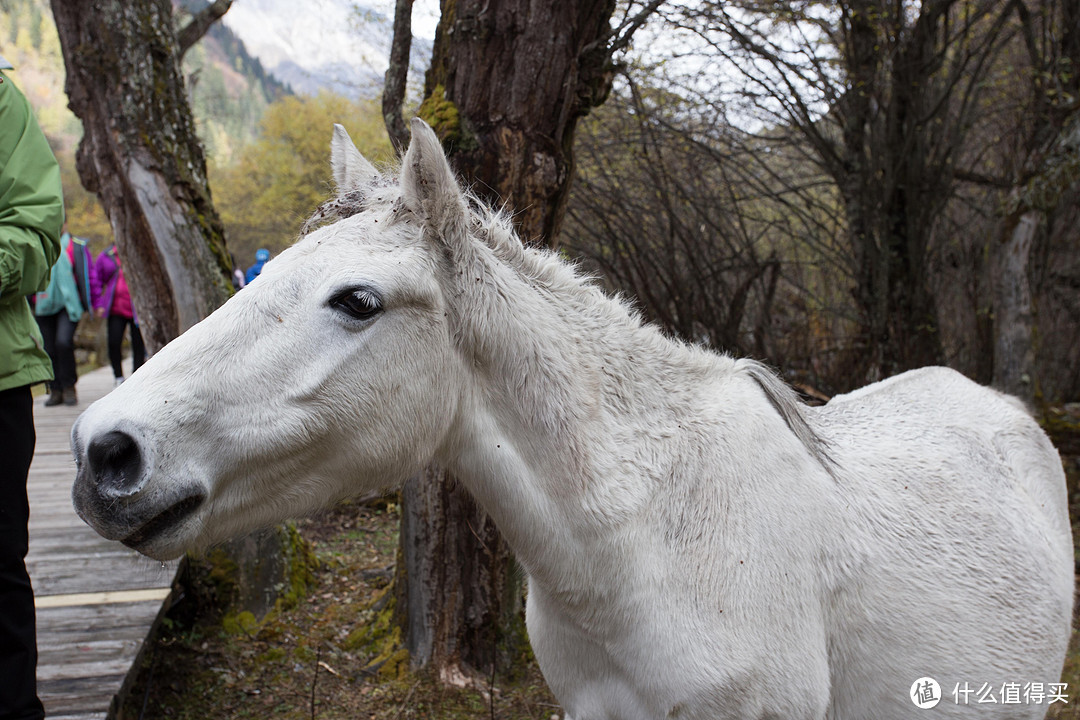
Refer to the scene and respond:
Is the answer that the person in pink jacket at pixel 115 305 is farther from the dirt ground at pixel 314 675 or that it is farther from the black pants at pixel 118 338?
the dirt ground at pixel 314 675

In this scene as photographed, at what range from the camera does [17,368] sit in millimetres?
2162

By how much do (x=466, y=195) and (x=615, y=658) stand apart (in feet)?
4.18

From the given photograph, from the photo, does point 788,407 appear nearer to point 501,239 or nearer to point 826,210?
point 501,239

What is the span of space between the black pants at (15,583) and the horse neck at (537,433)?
1.47 meters

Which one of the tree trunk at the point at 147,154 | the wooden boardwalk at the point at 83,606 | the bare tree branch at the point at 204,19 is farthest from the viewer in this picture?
the bare tree branch at the point at 204,19

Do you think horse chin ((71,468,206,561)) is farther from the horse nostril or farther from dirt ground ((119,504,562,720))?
dirt ground ((119,504,562,720))

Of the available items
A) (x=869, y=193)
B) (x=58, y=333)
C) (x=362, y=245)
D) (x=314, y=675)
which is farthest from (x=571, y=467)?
(x=58, y=333)

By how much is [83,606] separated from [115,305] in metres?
6.09

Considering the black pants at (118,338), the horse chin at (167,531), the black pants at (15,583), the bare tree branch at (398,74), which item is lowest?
the black pants at (118,338)

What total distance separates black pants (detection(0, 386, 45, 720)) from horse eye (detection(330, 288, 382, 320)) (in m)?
1.38

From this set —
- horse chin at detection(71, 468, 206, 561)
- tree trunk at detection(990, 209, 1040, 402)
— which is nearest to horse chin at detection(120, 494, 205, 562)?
horse chin at detection(71, 468, 206, 561)

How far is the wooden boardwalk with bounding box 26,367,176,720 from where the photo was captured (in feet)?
9.09

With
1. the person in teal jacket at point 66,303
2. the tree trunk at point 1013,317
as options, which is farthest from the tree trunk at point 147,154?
the tree trunk at point 1013,317

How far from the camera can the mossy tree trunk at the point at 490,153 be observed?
297 centimetres
